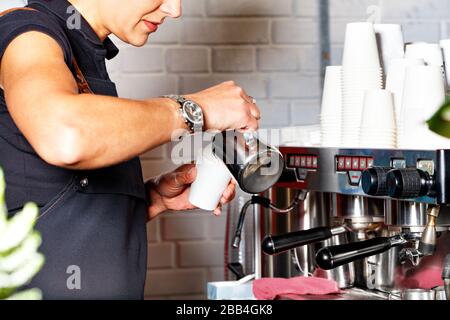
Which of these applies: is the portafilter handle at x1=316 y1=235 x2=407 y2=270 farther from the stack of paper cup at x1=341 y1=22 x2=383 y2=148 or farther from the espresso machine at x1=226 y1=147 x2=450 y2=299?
the stack of paper cup at x1=341 y1=22 x2=383 y2=148

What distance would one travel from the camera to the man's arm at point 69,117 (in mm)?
676

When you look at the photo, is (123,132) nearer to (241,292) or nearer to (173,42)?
(241,292)

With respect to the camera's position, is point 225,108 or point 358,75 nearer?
point 225,108

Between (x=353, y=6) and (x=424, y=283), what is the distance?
111 cm

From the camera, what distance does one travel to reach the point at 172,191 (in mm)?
1154

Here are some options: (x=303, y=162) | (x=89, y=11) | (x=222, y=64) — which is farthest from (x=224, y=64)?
(x=89, y=11)

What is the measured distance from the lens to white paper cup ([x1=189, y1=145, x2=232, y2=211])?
93 centimetres

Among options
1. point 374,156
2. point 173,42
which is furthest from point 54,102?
point 173,42

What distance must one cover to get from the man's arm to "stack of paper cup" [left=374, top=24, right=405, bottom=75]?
0.62m

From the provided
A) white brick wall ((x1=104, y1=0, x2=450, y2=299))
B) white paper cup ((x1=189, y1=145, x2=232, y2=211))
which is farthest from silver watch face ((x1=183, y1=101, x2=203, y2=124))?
white brick wall ((x1=104, y1=0, x2=450, y2=299))

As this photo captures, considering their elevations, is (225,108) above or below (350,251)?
above

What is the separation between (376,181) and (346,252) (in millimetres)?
130

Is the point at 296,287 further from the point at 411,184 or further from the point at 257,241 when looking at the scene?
the point at 411,184

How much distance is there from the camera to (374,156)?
104 cm
